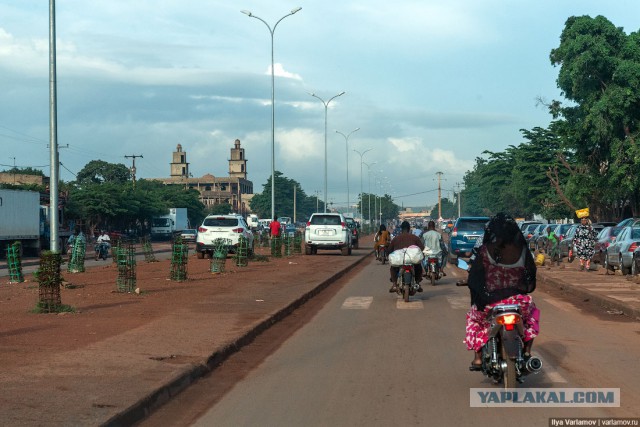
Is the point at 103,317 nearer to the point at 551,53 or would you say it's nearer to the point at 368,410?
the point at 368,410

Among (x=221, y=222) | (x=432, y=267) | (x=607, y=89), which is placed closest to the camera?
(x=432, y=267)

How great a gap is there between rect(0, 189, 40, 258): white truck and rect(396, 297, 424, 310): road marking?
97.0 feet

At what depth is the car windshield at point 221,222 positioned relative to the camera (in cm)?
3712

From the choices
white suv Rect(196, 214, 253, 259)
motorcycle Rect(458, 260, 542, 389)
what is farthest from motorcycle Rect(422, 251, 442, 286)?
motorcycle Rect(458, 260, 542, 389)

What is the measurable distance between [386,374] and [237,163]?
185773 mm

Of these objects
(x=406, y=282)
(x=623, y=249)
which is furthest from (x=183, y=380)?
(x=623, y=249)

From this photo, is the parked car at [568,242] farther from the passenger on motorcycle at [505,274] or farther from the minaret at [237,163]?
the minaret at [237,163]

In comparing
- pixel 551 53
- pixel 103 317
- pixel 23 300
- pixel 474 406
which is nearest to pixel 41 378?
pixel 474 406

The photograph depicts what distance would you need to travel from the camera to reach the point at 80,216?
74688 mm

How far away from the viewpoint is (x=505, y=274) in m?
8.45

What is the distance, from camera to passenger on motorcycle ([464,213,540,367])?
331 inches

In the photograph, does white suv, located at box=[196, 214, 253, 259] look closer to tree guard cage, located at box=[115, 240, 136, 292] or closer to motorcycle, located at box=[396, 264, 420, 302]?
tree guard cage, located at box=[115, 240, 136, 292]

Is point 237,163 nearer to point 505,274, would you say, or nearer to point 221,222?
point 221,222

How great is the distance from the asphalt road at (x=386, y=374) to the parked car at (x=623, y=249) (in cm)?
1046
